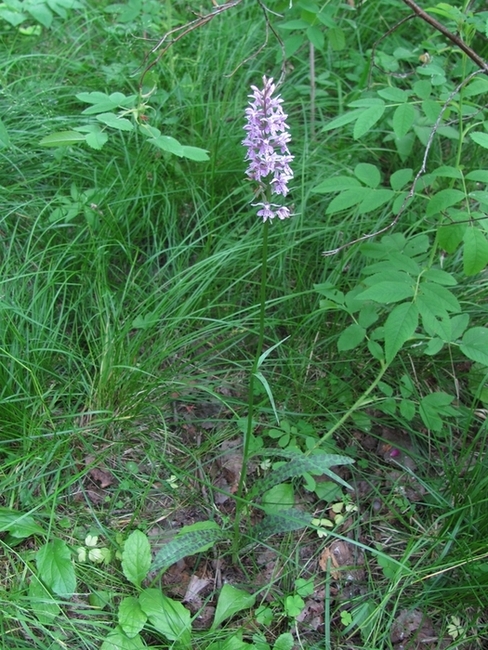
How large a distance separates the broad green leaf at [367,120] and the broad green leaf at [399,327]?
1.91 ft

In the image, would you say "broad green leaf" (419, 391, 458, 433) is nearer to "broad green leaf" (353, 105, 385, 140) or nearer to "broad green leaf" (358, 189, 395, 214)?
"broad green leaf" (358, 189, 395, 214)

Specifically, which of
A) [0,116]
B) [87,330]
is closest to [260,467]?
[87,330]

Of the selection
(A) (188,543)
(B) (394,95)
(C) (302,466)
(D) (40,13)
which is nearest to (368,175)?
(B) (394,95)

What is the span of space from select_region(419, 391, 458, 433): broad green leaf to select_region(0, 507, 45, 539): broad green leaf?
1.29 metres

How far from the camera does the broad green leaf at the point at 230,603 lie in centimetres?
186

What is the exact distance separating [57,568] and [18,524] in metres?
0.19

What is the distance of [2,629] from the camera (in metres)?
1.71

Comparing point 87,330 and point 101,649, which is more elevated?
point 87,330

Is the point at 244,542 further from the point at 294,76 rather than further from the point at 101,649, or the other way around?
the point at 294,76

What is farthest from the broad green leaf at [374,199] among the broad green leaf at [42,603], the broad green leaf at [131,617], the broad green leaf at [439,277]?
the broad green leaf at [42,603]

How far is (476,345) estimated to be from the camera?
2025 millimetres

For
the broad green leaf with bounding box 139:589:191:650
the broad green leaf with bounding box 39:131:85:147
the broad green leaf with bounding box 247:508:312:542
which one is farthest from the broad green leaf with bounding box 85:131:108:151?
the broad green leaf with bounding box 139:589:191:650

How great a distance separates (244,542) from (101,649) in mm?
522

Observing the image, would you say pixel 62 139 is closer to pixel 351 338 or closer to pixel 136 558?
pixel 351 338
